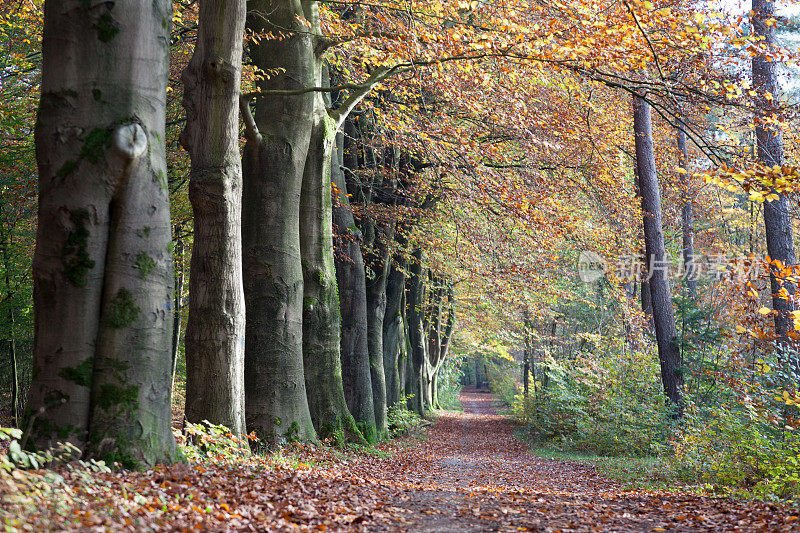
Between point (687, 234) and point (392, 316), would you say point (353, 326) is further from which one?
point (687, 234)

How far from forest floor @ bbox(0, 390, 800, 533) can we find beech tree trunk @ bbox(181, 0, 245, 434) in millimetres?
1070

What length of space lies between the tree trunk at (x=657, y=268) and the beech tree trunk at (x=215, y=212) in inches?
470

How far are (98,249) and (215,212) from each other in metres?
2.32

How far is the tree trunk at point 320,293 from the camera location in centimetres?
1153

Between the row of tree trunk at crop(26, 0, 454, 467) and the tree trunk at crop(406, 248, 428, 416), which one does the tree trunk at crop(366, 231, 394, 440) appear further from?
the tree trunk at crop(406, 248, 428, 416)

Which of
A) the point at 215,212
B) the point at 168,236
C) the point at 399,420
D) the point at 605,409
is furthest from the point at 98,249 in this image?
the point at 399,420

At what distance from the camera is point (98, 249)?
566 centimetres

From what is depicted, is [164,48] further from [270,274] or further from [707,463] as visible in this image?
[707,463]

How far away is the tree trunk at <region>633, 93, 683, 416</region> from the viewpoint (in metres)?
16.4

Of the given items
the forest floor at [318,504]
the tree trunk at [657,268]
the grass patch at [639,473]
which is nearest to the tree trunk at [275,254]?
the forest floor at [318,504]

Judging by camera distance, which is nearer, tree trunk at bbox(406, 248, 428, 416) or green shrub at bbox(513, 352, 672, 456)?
green shrub at bbox(513, 352, 672, 456)

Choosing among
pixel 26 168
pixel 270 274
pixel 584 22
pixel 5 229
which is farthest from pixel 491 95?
pixel 5 229

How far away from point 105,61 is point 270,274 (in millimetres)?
4702

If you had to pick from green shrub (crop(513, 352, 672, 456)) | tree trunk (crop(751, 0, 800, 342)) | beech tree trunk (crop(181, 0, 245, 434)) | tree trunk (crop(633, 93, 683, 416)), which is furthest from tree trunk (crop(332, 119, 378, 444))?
tree trunk (crop(751, 0, 800, 342))
